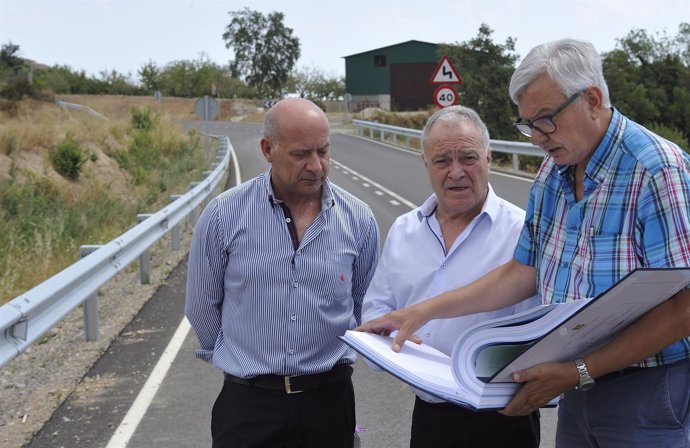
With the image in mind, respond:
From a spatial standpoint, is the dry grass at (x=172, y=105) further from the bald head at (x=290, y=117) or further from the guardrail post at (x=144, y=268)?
the bald head at (x=290, y=117)

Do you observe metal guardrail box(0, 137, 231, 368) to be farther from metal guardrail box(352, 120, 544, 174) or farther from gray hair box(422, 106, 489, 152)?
metal guardrail box(352, 120, 544, 174)

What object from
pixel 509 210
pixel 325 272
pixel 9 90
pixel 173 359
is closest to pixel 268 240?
pixel 325 272

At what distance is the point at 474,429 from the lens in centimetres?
300

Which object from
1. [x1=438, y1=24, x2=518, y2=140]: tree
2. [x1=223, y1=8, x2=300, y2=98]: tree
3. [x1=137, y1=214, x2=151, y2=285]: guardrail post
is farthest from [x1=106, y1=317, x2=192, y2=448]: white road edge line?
[x1=223, y1=8, x2=300, y2=98]: tree

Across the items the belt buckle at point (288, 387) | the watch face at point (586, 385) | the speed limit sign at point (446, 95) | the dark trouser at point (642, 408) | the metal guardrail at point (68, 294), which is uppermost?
the speed limit sign at point (446, 95)

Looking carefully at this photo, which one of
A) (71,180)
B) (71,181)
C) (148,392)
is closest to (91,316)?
(148,392)

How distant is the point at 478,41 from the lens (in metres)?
44.4

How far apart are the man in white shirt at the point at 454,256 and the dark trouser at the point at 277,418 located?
1.09 feet

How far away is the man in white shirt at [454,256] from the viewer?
3.02 meters

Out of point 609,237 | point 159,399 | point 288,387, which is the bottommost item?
point 159,399

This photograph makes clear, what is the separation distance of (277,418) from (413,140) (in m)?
38.1

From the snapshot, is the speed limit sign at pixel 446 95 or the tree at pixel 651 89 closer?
the speed limit sign at pixel 446 95

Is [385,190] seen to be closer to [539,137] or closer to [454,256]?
[454,256]

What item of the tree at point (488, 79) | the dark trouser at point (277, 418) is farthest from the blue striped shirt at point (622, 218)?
the tree at point (488, 79)
